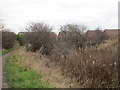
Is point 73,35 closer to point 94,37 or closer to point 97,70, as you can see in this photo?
point 94,37

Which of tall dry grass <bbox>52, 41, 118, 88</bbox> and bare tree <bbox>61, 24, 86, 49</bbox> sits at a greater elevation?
bare tree <bbox>61, 24, 86, 49</bbox>

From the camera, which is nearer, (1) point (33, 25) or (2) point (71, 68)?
(2) point (71, 68)

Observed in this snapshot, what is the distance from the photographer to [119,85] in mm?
8117

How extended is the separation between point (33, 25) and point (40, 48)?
3.43 metres

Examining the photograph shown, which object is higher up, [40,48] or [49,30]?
[49,30]

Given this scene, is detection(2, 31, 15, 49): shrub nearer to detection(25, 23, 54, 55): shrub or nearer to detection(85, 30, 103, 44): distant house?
detection(25, 23, 54, 55): shrub

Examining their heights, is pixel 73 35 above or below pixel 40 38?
above

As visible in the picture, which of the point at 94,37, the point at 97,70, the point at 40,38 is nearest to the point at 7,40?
the point at 40,38

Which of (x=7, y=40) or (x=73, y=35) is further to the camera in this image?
(x=73, y=35)

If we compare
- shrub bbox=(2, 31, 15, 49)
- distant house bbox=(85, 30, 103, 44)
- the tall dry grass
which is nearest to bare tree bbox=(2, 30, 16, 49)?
shrub bbox=(2, 31, 15, 49)

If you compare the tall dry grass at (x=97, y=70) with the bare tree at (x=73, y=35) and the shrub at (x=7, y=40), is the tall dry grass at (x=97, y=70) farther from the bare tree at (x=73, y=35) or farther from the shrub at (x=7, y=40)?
the shrub at (x=7, y=40)

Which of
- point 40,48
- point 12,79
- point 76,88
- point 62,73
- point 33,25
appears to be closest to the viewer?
point 12,79

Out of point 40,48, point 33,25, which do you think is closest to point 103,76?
point 40,48

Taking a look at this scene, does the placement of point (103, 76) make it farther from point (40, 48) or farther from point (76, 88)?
point (40, 48)
